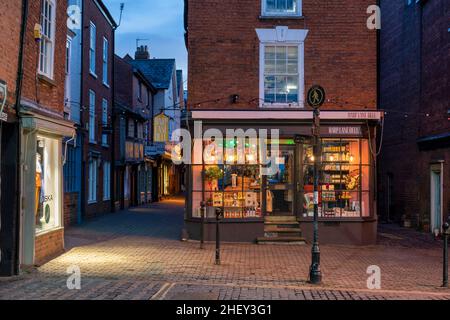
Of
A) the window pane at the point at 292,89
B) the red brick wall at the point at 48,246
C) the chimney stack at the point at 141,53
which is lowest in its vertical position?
the red brick wall at the point at 48,246

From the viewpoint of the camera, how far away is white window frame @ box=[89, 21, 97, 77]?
24.1 meters

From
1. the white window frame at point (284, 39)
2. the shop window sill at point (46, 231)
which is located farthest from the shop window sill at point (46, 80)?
→ the white window frame at point (284, 39)

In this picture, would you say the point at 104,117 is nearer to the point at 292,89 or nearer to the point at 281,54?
the point at 281,54

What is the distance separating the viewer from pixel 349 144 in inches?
657

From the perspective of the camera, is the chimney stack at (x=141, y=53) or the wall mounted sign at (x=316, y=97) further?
the chimney stack at (x=141, y=53)

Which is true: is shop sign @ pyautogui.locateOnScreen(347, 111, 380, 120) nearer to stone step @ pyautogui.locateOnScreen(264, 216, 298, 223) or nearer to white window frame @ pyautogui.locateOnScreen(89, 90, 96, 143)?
stone step @ pyautogui.locateOnScreen(264, 216, 298, 223)

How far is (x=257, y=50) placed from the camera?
16.9 meters

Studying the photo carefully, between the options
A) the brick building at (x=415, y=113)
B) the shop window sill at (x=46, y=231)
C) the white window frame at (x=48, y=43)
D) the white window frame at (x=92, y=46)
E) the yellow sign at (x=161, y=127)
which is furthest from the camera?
the white window frame at (x=92, y=46)

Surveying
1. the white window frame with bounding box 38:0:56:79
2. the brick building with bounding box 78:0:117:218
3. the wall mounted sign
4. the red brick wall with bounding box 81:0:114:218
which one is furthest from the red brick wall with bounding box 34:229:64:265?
the red brick wall with bounding box 81:0:114:218

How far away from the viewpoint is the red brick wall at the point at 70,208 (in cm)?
2016

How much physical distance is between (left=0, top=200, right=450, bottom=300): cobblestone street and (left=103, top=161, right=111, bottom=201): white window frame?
880 cm

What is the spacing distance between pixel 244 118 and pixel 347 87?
321cm

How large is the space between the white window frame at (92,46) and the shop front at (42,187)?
438 inches

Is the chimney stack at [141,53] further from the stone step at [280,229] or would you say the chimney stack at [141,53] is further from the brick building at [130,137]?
the stone step at [280,229]
